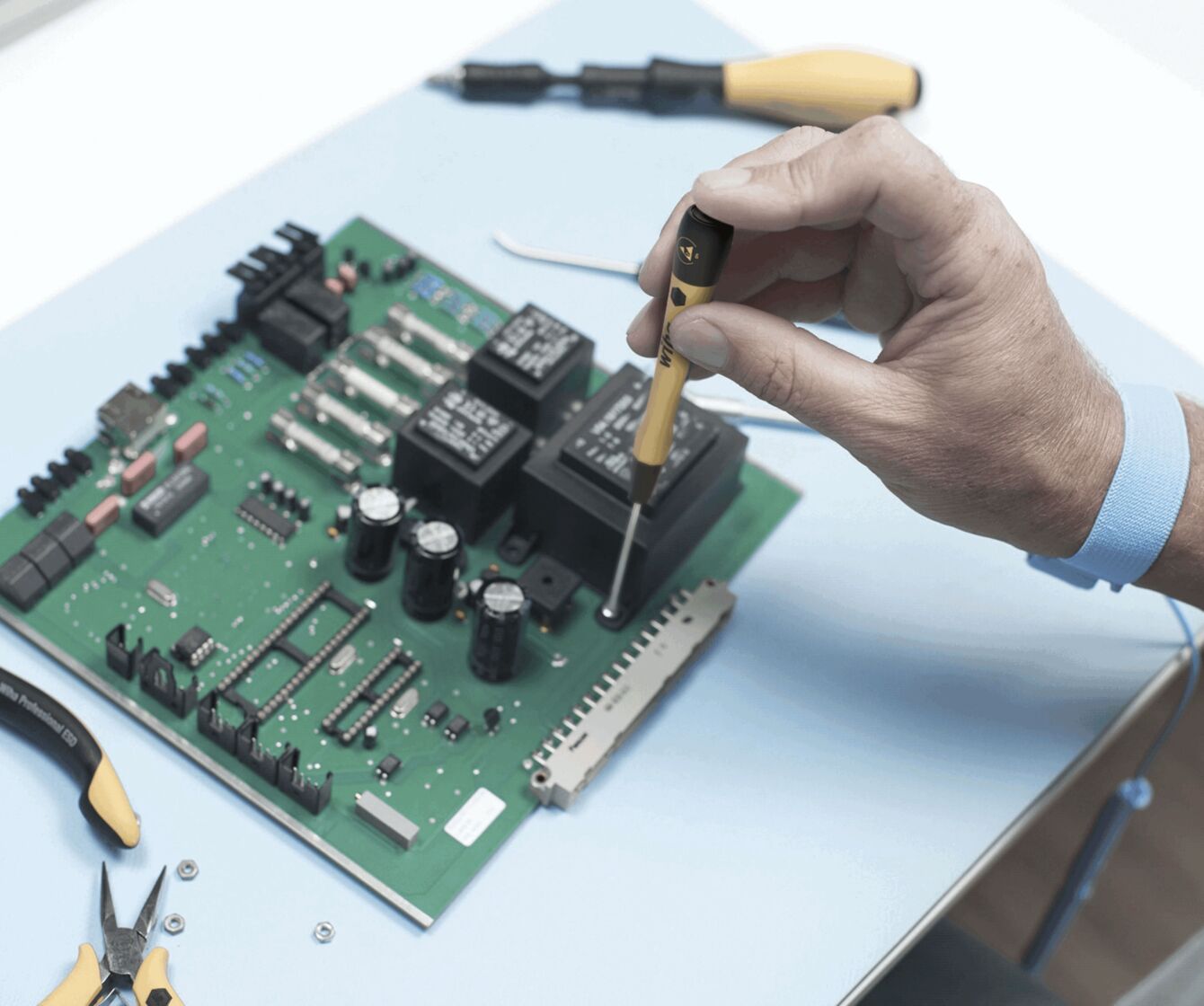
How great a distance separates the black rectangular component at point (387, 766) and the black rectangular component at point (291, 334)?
62 cm

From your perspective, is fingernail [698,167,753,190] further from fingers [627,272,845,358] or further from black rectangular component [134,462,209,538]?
black rectangular component [134,462,209,538]

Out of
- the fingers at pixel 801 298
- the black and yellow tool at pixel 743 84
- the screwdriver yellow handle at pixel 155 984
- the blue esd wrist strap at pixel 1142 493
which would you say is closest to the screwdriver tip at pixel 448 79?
the black and yellow tool at pixel 743 84

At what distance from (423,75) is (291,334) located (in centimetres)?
67

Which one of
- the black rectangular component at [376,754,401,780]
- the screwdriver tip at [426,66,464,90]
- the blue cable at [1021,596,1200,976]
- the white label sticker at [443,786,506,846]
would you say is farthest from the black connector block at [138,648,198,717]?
the blue cable at [1021,596,1200,976]

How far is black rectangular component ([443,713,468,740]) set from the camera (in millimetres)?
1898

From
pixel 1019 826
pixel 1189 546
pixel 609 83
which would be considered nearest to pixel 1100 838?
pixel 1019 826

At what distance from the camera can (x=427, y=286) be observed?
2.30 metres

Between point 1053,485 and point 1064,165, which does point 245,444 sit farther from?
point 1064,165

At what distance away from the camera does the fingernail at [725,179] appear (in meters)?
1.59

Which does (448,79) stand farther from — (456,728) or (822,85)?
(456,728)

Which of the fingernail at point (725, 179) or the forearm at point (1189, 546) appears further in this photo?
the forearm at point (1189, 546)

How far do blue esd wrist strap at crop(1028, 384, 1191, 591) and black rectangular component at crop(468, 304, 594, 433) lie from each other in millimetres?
732

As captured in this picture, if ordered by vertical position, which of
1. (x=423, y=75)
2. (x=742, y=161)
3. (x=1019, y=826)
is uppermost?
(x=742, y=161)

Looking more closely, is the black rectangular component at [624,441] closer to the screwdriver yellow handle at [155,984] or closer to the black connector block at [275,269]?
the black connector block at [275,269]
